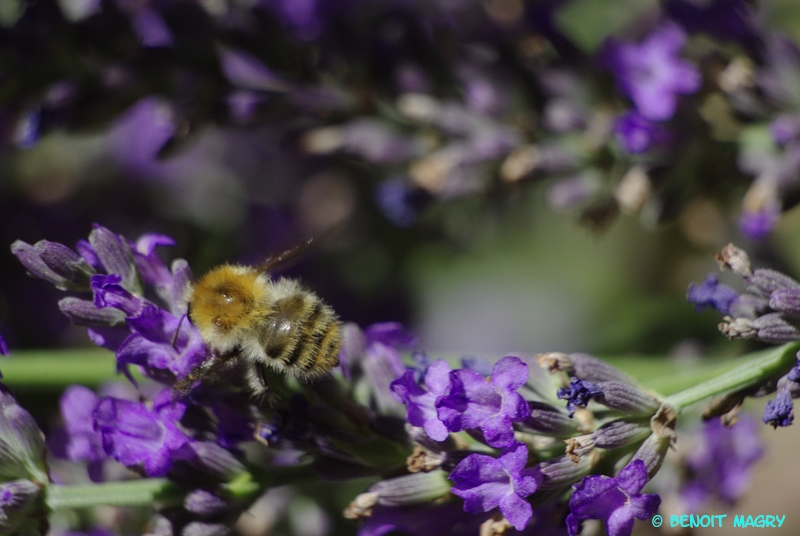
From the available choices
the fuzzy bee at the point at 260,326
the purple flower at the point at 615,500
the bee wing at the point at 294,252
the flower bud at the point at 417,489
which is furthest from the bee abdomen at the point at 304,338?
the purple flower at the point at 615,500

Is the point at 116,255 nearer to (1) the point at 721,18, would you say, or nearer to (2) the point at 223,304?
(2) the point at 223,304

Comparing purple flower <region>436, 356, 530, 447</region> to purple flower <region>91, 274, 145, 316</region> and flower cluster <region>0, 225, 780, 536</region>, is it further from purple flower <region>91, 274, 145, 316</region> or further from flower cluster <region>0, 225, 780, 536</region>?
purple flower <region>91, 274, 145, 316</region>

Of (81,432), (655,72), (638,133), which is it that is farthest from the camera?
(655,72)

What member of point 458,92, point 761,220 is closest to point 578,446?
point 761,220

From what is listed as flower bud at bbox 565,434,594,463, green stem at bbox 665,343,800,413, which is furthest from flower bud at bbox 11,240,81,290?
green stem at bbox 665,343,800,413

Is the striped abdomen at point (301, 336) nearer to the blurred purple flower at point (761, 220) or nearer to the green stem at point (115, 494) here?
the green stem at point (115, 494)

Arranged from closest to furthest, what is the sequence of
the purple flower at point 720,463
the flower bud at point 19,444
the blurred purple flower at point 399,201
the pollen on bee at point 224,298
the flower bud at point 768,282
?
the flower bud at point 768,282
the flower bud at point 19,444
the pollen on bee at point 224,298
the purple flower at point 720,463
the blurred purple flower at point 399,201
